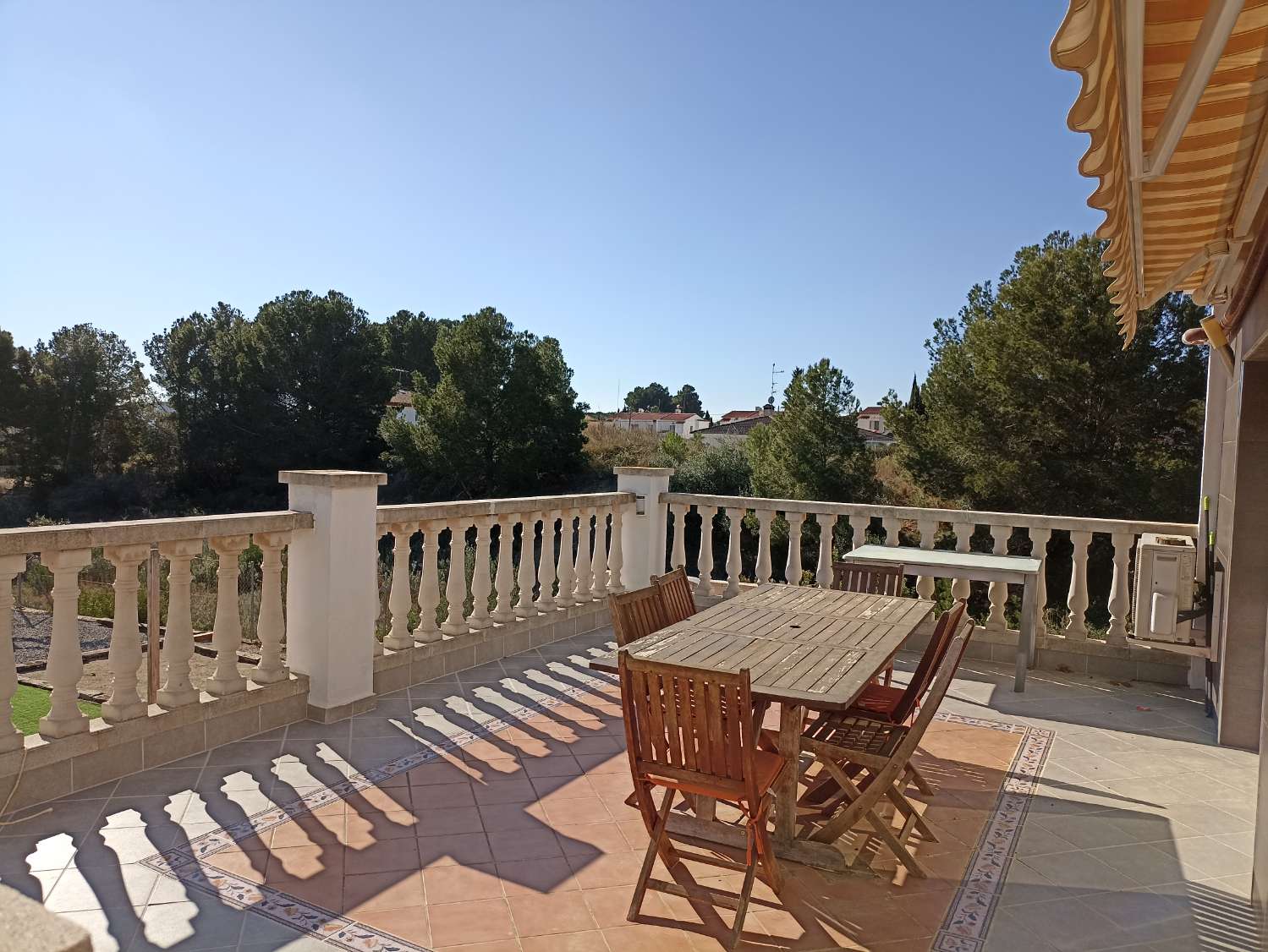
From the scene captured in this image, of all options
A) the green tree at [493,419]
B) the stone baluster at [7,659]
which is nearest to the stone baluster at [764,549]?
the stone baluster at [7,659]

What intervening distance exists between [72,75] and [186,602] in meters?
8.29

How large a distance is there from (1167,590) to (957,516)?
178 cm

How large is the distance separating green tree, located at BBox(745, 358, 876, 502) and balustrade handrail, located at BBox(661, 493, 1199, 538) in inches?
648

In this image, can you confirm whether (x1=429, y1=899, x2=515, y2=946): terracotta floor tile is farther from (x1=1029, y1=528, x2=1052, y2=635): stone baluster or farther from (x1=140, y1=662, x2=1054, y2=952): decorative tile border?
(x1=1029, y1=528, x2=1052, y2=635): stone baluster

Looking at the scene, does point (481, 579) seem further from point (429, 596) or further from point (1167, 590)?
point (1167, 590)

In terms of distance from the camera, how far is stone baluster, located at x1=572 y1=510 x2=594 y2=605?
25.0 ft

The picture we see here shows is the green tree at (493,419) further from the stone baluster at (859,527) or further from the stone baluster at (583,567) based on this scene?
the stone baluster at (859,527)

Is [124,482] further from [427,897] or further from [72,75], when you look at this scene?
[427,897]

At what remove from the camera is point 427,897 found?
3.12 m

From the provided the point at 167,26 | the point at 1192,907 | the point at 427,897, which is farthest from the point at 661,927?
the point at 167,26

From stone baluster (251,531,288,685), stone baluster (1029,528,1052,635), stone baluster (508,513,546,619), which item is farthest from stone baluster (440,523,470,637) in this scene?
stone baluster (1029,528,1052,635)

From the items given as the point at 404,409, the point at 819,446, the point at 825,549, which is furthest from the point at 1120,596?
the point at 404,409

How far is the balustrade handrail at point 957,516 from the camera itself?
6.71 meters

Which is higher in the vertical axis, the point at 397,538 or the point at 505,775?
the point at 397,538
